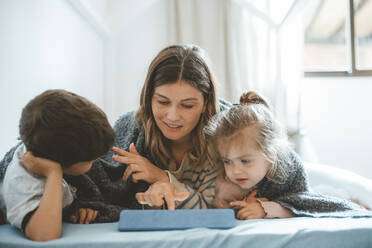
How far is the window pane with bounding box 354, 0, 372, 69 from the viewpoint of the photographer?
2.21m

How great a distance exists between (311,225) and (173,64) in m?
0.58

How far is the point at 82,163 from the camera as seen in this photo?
0.71 m

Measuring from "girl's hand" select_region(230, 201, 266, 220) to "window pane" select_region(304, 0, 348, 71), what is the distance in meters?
1.67

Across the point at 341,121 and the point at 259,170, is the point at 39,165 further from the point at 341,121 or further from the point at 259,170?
the point at 341,121

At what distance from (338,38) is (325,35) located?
91mm

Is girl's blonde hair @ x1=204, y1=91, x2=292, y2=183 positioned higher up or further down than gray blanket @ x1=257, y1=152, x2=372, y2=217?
higher up

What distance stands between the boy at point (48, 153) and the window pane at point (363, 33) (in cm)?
213

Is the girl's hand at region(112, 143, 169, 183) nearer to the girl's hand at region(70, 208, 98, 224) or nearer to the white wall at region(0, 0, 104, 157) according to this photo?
the girl's hand at region(70, 208, 98, 224)

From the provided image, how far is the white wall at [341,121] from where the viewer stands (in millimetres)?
2152

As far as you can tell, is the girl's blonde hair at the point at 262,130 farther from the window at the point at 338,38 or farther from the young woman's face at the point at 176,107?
the window at the point at 338,38

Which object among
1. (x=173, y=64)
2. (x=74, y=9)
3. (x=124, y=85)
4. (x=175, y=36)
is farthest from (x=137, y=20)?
(x=173, y=64)

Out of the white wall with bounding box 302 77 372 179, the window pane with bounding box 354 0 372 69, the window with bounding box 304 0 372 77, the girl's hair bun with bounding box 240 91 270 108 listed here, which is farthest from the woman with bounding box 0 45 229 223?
the window pane with bounding box 354 0 372 69

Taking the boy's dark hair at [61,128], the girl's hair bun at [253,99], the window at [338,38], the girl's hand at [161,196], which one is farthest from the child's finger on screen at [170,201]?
the window at [338,38]

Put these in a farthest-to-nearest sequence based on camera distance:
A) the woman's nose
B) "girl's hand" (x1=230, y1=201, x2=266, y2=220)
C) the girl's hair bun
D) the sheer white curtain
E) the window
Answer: the window < the sheer white curtain < the girl's hair bun < the woman's nose < "girl's hand" (x1=230, y1=201, x2=266, y2=220)
